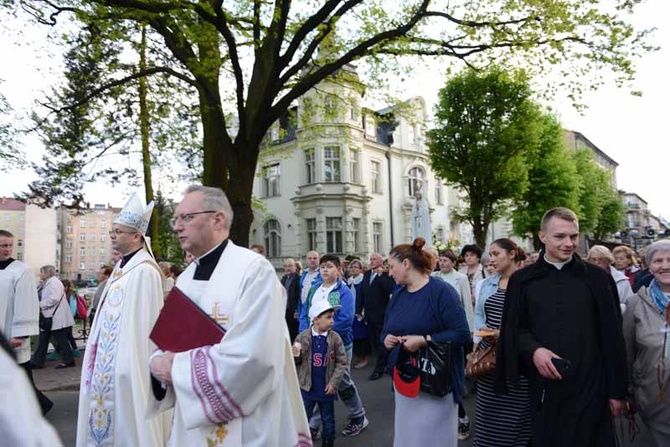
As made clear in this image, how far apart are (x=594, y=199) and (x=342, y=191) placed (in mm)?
23056

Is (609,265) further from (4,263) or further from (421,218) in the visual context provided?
(421,218)

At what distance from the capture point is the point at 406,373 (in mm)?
4078

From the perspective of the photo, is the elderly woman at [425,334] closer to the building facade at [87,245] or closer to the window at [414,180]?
the window at [414,180]

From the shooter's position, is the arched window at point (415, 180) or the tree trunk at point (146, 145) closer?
the tree trunk at point (146, 145)

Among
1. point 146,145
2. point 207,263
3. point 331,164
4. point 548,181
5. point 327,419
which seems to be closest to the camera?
point 207,263

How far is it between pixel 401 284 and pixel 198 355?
7.66 feet

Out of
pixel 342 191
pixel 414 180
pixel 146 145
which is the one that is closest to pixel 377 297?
pixel 146 145

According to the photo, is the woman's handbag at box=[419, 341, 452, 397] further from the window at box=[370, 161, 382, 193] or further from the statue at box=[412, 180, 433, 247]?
the window at box=[370, 161, 382, 193]

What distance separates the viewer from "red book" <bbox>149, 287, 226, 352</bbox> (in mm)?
2498

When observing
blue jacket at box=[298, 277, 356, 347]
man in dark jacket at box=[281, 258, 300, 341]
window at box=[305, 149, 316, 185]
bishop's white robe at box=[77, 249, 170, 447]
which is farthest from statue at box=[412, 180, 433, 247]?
window at box=[305, 149, 316, 185]

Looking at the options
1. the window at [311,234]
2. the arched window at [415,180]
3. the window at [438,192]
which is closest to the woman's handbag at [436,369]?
the window at [311,234]

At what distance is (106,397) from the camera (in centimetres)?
367

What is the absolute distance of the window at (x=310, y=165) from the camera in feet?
108

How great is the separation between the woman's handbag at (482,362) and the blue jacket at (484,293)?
0.99m
